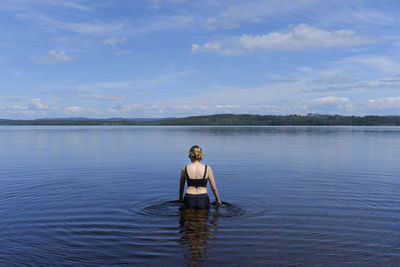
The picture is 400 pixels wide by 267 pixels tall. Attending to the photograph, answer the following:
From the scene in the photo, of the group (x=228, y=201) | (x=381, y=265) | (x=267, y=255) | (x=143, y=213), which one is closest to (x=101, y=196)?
(x=143, y=213)

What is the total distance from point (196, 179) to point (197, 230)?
2046mm

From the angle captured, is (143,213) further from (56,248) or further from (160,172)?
(160,172)

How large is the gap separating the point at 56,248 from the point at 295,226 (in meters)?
8.62

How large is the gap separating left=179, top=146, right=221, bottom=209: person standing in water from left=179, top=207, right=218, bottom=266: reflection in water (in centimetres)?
37

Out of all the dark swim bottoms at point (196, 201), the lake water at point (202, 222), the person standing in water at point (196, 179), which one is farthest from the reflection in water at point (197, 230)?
the person standing in water at point (196, 179)

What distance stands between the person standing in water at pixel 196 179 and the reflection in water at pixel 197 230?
369 millimetres

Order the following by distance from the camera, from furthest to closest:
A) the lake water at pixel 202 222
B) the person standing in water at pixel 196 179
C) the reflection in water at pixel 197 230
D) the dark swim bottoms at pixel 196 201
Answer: the dark swim bottoms at pixel 196 201
the person standing in water at pixel 196 179
the reflection in water at pixel 197 230
the lake water at pixel 202 222

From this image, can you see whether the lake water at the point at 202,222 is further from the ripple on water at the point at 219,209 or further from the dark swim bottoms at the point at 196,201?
the dark swim bottoms at the point at 196,201

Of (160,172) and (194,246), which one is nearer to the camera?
(194,246)

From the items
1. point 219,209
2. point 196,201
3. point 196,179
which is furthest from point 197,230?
point 219,209

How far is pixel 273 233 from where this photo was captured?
12.0 metres

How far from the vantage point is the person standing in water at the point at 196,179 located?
42.6 feet

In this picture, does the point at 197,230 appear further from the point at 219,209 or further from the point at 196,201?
the point at 219,209

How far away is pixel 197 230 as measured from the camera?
12055 mm
